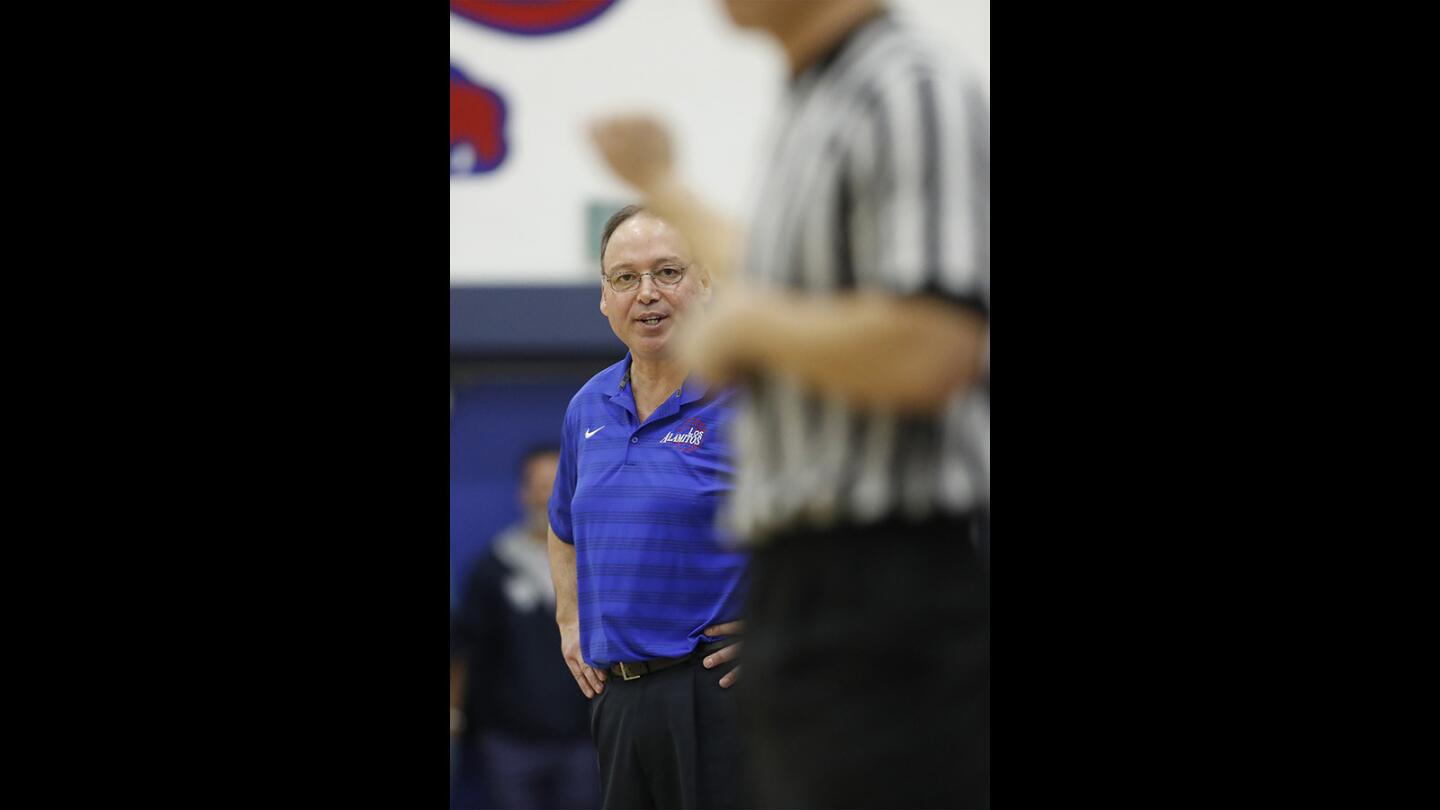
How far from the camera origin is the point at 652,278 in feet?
9.66

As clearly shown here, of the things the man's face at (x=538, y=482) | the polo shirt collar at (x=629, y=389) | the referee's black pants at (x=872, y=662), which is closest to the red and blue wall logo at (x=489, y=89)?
the polo shirt collar at (x=629, y=389)

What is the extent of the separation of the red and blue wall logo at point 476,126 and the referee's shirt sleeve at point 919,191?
4.51 ft

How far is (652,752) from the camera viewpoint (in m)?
2.84

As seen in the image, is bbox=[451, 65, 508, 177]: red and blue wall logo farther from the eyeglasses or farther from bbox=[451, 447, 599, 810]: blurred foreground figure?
bbox=[451, 447, 599, 810]: blurred foreground figure

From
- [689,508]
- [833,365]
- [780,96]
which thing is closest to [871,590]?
[833,365]

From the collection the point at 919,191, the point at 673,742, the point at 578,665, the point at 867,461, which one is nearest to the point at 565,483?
the point at 578,665

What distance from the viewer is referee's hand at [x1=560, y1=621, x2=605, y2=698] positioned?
9.69 feet

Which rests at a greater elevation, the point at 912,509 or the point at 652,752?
the point at 912,509

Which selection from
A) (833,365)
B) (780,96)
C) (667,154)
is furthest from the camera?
(667,154)

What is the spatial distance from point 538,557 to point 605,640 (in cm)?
33

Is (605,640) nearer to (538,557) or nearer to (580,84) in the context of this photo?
(538,557)

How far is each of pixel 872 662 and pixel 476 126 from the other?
1679mm

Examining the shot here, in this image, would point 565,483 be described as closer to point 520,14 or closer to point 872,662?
point 520,14

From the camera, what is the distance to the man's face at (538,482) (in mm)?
3047
